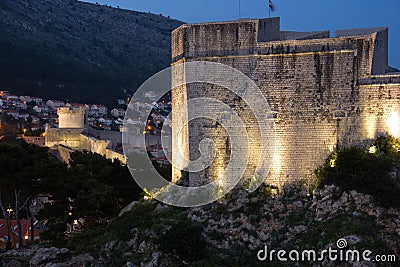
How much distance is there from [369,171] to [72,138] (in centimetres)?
3764

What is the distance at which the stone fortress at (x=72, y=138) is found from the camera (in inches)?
1609

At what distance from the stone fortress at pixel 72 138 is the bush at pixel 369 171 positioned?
2487 cm

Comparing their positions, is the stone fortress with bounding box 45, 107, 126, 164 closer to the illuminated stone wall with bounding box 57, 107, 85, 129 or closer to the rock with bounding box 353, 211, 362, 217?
the illuminated stone wall with bounding box 57, 107, 85, 129

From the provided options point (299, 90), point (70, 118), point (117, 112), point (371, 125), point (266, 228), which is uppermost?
point (117, 112)

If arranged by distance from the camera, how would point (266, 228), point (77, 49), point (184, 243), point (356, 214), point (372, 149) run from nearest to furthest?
point (356, 214) < point (184, 243) < point (266, 228) < point (372, 149) < point (77, 49)

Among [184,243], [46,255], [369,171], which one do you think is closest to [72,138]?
[46,255]

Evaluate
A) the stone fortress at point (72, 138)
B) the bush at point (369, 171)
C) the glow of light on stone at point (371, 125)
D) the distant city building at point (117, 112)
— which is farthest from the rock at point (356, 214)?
the distant city building at point (117, 112)

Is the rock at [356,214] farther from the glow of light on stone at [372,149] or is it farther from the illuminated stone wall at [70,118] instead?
the illuminated stone wall at [70,118]

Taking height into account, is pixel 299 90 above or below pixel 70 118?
below

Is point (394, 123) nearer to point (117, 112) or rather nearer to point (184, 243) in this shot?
point (184, 243)

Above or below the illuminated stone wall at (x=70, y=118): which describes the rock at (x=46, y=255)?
below

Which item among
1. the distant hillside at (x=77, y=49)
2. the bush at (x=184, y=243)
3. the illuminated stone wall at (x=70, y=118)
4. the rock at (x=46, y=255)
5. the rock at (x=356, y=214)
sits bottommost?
the rock at (x=46, y=255)

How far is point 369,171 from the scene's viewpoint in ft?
49.7

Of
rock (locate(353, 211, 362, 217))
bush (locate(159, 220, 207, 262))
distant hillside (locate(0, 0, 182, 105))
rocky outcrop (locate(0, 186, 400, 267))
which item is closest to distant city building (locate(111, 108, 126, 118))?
distant hillside (locate(0, 0, 182, 105))
